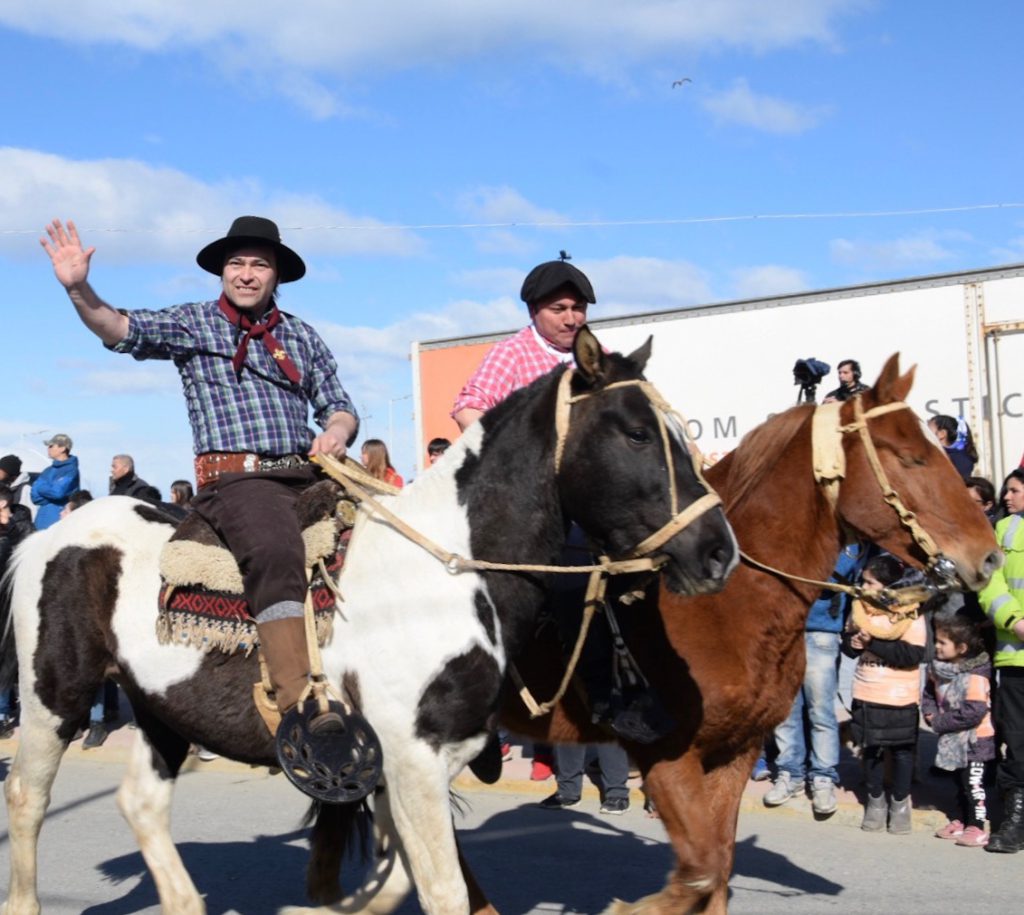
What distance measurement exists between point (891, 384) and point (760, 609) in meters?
1.07

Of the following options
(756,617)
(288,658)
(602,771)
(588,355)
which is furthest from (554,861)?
(588,355)

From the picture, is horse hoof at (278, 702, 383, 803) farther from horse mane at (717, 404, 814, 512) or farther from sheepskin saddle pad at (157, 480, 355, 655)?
horse mane at (717, 404, 814, 512)

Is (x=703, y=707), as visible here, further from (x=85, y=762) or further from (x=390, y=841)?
(x=85, y=762)

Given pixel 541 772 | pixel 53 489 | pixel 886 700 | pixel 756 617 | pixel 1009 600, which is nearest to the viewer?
pixel 756 617

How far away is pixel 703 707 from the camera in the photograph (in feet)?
15.7

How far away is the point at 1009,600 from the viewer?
23.0 feet

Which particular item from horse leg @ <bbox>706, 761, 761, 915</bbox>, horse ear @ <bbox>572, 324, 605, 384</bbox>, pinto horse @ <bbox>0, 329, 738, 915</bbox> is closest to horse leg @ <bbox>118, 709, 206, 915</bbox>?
pinto horse @ <bbox>0, 329, 738, 915</bbox>

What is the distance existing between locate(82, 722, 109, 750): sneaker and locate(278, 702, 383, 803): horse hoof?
7467 mm

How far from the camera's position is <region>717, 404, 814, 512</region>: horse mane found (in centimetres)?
521

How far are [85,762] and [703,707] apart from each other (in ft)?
24.5

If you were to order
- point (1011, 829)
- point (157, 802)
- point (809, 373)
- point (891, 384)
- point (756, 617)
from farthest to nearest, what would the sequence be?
point (809, 373) < point (1011, 829) < point (157, 802) < point (891, 384) < point (756, 617)

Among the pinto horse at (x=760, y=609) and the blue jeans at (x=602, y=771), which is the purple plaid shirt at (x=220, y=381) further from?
A: the blue jeans at (x=602, y=771)

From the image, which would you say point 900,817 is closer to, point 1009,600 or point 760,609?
point 1009,600

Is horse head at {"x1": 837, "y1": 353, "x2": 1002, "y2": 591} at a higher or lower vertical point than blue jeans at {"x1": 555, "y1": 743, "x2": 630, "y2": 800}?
higher
